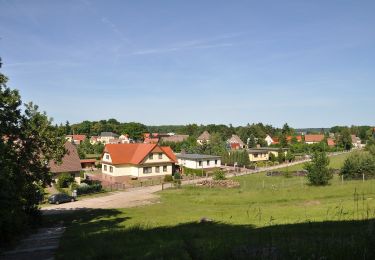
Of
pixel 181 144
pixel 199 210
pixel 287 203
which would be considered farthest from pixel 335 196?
pixel 181 144

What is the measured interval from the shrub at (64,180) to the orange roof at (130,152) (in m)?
9.39

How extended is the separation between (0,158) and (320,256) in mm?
14979

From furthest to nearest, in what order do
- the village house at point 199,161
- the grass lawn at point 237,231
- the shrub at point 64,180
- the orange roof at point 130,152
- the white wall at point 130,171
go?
1. the village house at point 199,161
2. the orange roof at point 130,152
3. the white wall at point 130,171
4. the shrub at point 64,180
5. the grass lawn at point 237,231

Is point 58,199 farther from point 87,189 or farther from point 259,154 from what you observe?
point 259,154

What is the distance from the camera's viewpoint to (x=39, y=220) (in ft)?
88.5

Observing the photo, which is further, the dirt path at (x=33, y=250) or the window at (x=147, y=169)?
the window at (x=147, y=169)

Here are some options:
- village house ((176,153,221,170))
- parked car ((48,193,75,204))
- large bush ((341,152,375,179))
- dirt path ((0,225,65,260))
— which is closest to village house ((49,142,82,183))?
parked car ((48,193,75,204))

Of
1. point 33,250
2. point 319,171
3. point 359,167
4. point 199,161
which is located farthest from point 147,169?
point 33,250

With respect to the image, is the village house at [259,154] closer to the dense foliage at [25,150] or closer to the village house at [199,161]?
the village house at [199,161]

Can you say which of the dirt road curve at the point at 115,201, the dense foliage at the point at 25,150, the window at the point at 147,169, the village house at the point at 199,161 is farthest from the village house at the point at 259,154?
the dense foliage at the point at 25,150

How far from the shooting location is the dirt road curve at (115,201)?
124ft

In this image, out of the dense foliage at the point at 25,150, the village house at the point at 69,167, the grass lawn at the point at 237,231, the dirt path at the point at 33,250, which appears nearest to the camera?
the grass lawn at the point at 237,231

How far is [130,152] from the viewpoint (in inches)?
2441

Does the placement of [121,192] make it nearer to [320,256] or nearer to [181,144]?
[320,256]
